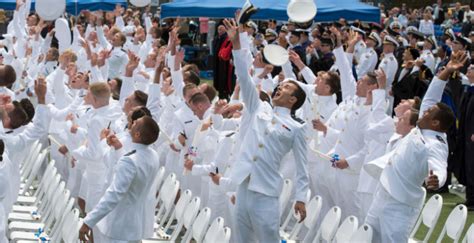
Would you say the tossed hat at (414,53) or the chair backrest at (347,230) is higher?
the chair backrest at (347,230)

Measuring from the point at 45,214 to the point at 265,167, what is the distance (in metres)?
2.79

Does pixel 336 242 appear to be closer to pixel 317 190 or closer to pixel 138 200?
pixel 138 200

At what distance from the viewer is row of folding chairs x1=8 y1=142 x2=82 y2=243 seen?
7.91m

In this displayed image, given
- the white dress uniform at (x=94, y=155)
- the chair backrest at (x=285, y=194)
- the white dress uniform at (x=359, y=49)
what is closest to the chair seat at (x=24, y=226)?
the white dress uniform at (x=94, y=155)

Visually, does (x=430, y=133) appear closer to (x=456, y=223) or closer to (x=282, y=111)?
(x=456, y=223)

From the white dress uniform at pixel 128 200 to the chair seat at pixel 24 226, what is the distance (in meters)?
1.65

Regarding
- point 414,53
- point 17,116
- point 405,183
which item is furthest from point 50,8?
point 405,183

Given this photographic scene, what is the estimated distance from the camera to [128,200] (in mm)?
7281

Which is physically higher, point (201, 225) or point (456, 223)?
point (456, 223)

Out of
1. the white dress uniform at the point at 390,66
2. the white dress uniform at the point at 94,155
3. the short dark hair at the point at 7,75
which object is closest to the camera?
the white dress uniform at the point at 94,155

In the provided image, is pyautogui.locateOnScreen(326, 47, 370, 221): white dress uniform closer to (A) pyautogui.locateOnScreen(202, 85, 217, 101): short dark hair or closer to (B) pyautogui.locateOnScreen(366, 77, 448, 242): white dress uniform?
(A) pyautogui.locateOnScreen(202, 85, 217, 101): short dark hair

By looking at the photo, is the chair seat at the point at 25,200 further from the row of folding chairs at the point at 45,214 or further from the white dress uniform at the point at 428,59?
the white dress uniform at the point at 428,59

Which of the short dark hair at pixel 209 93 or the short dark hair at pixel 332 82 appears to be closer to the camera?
the short dark hair at pixel 332 82

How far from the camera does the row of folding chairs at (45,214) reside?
7.91 metres
